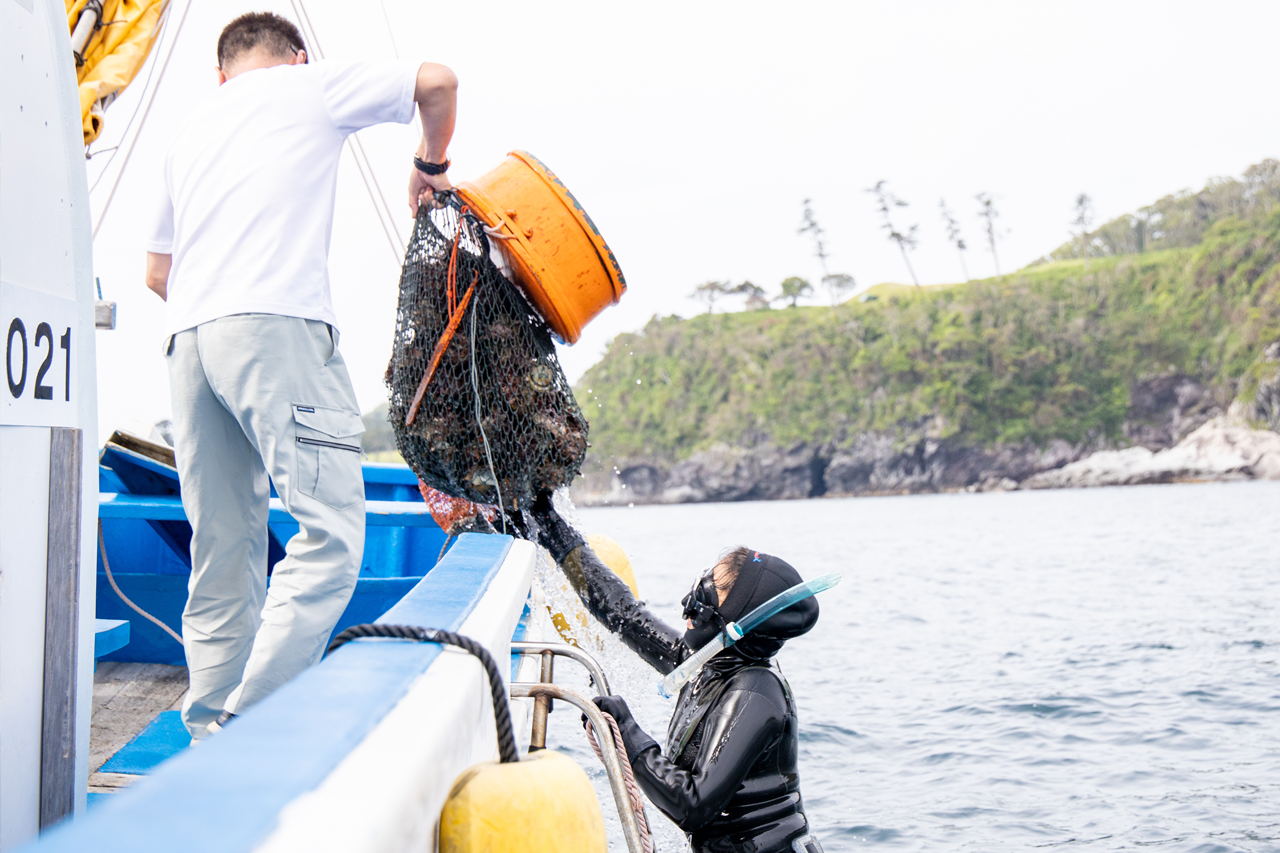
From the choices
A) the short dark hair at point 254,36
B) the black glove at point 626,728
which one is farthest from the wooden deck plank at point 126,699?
the short dark hair at point 254,36

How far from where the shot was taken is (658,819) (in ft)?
14.8

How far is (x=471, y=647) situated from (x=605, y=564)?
7.30 ft

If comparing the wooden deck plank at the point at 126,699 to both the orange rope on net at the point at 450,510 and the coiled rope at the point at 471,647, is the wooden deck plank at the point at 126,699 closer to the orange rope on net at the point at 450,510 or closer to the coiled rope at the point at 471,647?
the orange rope on net at the point at 450,510

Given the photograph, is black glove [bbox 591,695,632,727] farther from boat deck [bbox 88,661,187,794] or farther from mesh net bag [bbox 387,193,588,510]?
boat deck [bbox 88,661,187,794]

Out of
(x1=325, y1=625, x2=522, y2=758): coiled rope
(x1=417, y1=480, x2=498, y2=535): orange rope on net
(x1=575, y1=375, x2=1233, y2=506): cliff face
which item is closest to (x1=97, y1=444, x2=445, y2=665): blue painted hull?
(x1=417, y1=480, x2=498, y2=535): orange rope on net

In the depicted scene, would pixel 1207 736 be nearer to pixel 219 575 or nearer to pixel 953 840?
pixel 953 840

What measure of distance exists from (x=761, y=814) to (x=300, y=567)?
1402 mm

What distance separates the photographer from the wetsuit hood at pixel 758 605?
265 centimetres

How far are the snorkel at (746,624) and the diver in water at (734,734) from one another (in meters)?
0.02

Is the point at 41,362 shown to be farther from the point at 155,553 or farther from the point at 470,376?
the point at 155,553

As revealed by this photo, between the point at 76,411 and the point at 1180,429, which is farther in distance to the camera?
the point at 1180,429

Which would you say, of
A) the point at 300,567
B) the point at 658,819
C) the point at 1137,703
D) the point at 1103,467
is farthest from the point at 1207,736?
the point at 1103,467

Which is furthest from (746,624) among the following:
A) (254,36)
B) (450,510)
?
(254,36)

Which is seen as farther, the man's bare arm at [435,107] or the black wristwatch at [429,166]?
the black wristwatch at [429,166]
